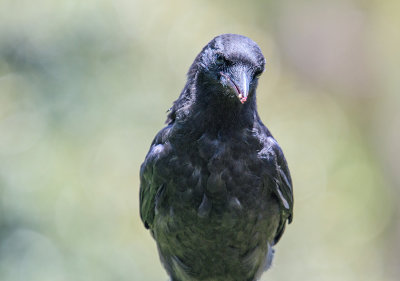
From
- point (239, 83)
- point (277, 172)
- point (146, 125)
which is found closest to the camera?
point (239, 83)

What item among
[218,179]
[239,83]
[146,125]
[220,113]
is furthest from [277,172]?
[146,125]

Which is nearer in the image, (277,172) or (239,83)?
(239,83)

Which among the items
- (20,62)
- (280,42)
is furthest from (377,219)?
(20,62)

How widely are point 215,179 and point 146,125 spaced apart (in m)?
3.43

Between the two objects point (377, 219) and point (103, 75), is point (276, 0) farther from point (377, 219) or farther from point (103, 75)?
point (103, 75)

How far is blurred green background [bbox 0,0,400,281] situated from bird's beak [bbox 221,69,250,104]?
3408 mm

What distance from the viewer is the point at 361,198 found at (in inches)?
387

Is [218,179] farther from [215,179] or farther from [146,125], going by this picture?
[146,125]

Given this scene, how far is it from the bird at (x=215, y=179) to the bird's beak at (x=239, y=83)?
9cm

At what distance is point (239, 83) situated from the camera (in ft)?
12.9

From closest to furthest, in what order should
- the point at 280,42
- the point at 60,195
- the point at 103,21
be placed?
1. the point at 60,195
2. the point at 103,21
3. the point at 280,42

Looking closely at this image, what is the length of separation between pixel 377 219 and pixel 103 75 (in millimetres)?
4964

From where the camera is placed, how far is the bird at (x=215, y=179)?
14.0 ft

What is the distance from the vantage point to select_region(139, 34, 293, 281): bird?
426cm
